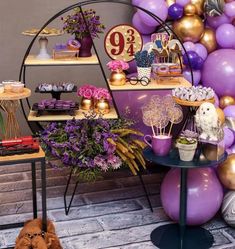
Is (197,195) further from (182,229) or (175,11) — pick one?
(175,11)

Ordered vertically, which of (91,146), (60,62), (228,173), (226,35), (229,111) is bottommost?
(228,173)

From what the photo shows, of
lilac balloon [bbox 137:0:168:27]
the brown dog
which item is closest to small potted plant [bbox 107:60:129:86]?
lilac balloon [bbox 137:0:168:27]

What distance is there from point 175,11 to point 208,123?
1.03 meters

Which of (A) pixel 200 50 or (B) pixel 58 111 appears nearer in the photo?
(B) pixel 58 111

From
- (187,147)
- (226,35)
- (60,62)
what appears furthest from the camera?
(226,35)

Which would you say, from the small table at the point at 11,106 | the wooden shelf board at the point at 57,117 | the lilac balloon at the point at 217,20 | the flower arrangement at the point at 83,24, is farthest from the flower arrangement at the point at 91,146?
the lilac balloon at the point at 217,20

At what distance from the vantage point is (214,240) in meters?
2.62

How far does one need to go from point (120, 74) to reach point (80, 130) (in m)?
0.41

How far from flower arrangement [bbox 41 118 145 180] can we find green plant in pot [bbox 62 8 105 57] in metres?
0.47

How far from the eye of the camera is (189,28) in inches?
124

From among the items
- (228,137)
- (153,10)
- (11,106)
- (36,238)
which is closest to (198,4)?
(153,10)

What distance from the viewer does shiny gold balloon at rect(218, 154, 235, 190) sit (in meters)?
2.69

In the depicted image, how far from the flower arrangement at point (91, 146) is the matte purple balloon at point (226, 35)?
83cm

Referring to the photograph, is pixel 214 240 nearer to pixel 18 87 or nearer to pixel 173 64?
pixel 173 64
